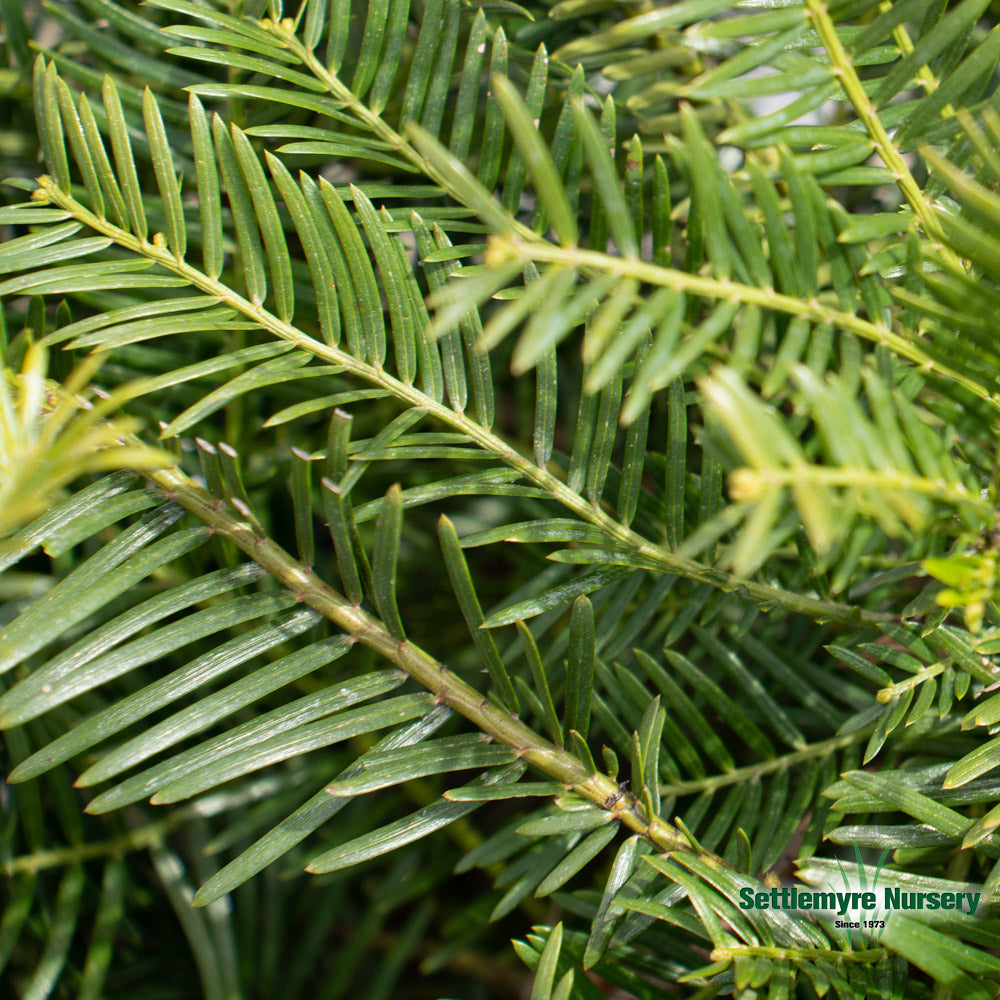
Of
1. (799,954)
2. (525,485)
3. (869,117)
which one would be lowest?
(799,954)

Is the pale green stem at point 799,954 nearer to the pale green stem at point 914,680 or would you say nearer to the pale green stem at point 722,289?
the pale green stem at point 914,680

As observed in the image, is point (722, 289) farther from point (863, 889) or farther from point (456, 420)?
point (863, 889)

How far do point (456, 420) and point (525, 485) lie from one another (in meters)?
0.05

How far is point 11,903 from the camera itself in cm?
50

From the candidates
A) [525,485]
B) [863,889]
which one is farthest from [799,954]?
[525,485]

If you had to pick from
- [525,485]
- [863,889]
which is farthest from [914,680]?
[525,485]

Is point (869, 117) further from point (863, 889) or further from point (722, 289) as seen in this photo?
point (863, 889)

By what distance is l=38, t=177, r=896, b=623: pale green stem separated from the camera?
365 mm

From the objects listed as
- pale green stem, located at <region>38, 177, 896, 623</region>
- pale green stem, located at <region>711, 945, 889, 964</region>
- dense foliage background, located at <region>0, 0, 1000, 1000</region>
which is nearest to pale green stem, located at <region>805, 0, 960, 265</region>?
dense foliage background, located at <region>0, 0, 1000, 1000</region>

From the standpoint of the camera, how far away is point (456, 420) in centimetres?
37

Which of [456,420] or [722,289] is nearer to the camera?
[722,289]

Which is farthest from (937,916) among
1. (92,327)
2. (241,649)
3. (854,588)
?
(92,327)

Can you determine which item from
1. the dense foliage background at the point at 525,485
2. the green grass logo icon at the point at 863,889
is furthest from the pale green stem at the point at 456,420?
the green grass logo icon at the point at 863,889

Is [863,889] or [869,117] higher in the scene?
[869,117]
